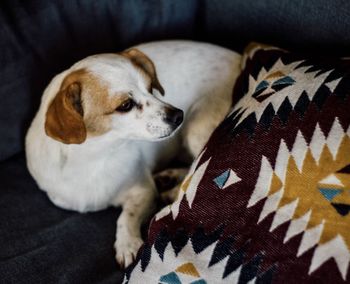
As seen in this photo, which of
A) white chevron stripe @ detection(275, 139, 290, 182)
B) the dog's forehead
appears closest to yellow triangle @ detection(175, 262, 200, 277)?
white chevron stripe @ detection(275, 139, 290, 182)

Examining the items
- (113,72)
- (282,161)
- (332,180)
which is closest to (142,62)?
(113,72)

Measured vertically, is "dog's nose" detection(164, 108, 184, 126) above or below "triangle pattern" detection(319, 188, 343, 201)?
below

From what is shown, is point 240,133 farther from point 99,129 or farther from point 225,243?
point 99,129

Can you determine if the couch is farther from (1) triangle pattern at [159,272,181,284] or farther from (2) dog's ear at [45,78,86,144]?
(2) dog's ear at [45,78,86,144]

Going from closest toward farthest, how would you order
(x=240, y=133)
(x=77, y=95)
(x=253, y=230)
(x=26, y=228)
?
1. (x=253, y=230)
2. (x=240, y=133)
3. (x=77, y=95)
4. (x=26, y=228)

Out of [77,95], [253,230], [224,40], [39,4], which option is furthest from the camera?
[224,40]

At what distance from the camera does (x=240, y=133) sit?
47.0 inches

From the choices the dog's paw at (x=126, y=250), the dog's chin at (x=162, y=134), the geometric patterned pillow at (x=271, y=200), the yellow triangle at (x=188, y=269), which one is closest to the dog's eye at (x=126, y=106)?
the dog's chin at (x=162, y=134)

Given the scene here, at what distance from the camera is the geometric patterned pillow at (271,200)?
1.02 m

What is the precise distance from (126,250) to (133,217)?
0.46 feet

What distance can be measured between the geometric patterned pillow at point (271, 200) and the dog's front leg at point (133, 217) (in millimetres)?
150

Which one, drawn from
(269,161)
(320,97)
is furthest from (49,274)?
(320,97)

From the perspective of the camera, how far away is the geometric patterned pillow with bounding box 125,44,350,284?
102 centimetres

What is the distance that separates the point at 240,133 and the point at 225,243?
11.0 inches
